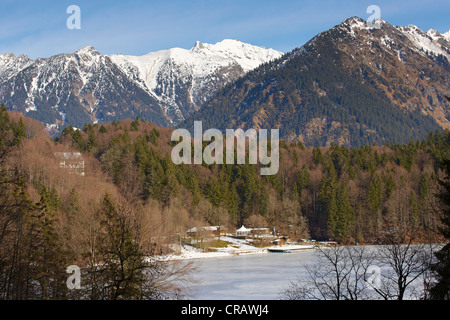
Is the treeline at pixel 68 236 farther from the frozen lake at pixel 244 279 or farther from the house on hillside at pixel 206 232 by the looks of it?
the house on hillside at pixel 206 232

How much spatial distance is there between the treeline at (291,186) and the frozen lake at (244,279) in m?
29.1

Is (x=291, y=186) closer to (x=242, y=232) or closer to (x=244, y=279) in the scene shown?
(x=242, y=232)

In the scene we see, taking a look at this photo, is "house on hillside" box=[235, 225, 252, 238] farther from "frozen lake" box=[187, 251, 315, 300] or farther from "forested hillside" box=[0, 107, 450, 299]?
"frozen lake" box=[187, 251, 315, 300]

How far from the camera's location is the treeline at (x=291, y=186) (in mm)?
107438

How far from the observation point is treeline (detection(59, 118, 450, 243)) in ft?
352

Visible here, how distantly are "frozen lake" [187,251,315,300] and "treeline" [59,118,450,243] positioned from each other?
29.1 meters

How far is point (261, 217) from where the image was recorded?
112 m

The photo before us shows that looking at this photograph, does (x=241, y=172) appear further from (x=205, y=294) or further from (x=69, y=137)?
(x=205, y=294)

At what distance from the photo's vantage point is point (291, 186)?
131m

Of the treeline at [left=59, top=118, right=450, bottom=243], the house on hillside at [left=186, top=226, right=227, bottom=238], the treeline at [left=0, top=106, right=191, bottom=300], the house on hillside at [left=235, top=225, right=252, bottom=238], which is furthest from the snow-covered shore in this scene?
the treeline at [left=0, top=106, right=191, bottom=300]

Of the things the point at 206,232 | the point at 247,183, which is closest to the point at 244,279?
the point at 206,232

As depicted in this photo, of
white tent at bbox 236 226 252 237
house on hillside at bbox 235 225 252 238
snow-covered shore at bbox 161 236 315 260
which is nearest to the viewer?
snow-covered shore at bbox 161 236 315 260

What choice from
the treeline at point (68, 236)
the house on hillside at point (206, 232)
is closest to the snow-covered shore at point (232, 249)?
the house on hillside at point (206, 232)
